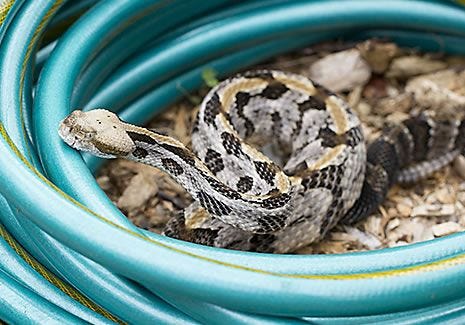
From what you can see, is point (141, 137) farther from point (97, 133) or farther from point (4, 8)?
point (4, 8)

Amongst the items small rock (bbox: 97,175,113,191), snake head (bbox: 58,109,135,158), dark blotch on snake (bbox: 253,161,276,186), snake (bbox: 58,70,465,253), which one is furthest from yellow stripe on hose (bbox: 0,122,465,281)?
small rock (bbox: 97,175,113,191)

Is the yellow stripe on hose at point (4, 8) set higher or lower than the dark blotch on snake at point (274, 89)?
higher

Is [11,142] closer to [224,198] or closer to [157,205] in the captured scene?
[224,198]

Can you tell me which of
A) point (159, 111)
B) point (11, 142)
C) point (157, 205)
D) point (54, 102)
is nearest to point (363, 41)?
point (159, 111)

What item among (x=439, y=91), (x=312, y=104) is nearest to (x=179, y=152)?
(x=312, y=104)

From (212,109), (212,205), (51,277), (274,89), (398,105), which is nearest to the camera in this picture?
(51,277)

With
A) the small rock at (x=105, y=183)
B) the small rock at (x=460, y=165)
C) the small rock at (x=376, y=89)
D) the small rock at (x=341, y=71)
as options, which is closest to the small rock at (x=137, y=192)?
the small rock at (x=105, y=183)

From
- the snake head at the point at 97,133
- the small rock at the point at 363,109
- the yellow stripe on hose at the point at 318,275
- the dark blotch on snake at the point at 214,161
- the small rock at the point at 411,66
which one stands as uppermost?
the snake head at the point at 97,133

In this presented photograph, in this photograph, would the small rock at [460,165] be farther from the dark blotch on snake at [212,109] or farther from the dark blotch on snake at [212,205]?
the dark blotch on snake at [212,205]

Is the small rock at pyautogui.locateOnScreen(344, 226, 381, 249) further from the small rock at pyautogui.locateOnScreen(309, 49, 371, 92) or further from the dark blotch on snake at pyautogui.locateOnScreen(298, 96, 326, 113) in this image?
the small rock at pyautogui.locateOnScreen(309, 49, 371, 92)
